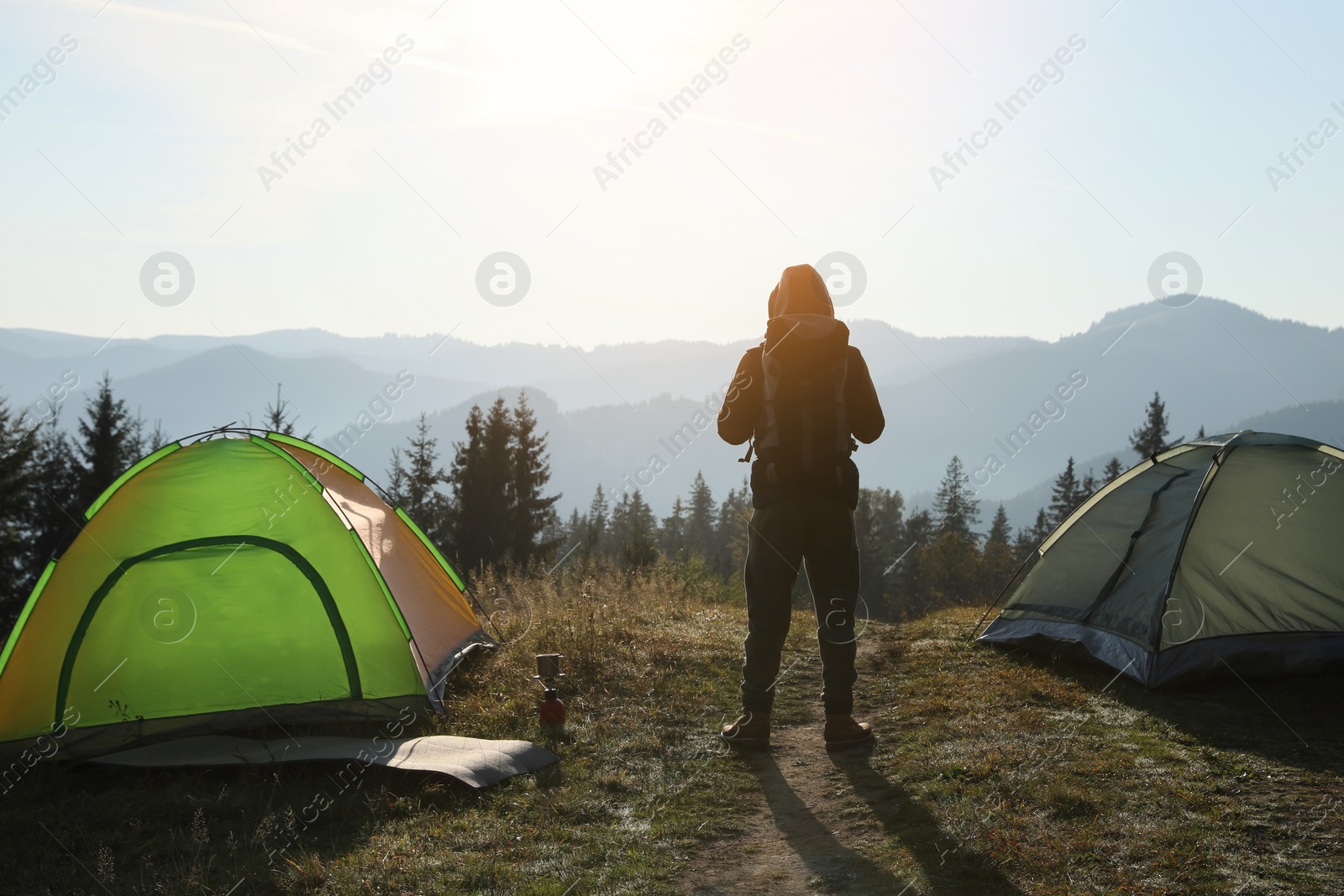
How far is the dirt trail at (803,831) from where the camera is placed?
390 centimetres

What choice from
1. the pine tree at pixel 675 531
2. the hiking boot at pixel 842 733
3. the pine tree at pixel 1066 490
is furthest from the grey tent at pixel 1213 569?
the pine tree at pixel 675 531

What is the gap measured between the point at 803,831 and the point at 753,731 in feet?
4.78

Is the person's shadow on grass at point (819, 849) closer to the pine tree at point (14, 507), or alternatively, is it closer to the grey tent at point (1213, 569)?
the grey tent at point (1213, 569)

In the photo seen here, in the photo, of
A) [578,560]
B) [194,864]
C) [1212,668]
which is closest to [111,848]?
[194,864]

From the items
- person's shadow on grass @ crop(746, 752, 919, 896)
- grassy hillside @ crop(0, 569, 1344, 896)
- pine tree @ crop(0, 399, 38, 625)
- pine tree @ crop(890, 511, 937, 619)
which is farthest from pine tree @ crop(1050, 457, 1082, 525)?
person's shadow on grass @ crop(746, 752, 919, 896)

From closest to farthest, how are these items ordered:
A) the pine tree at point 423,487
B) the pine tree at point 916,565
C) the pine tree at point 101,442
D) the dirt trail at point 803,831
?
1. the dirt trail at point 803,831
2. the pine tree at point 101,442
3. the pine tree at point 423,487
4. the pine tree at point 916,565

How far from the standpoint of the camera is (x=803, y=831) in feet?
15.0

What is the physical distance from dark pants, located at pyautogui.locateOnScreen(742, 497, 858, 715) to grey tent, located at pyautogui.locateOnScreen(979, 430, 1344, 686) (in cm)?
276

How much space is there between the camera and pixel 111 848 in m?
4.57

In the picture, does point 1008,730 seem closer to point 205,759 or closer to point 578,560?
point 205,759

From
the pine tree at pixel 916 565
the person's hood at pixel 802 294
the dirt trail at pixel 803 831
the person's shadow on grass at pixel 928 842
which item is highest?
the person's hood at pixel 802 294

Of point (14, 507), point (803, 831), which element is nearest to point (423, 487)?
→ point (14, 507)

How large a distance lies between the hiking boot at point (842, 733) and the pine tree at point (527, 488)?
4172 centimetres

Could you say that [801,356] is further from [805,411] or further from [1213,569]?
[1213,569]
